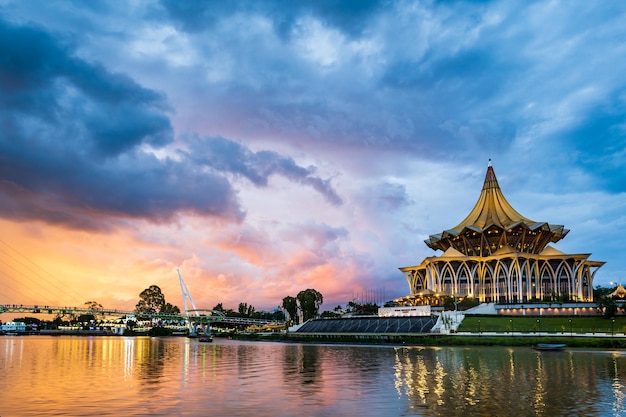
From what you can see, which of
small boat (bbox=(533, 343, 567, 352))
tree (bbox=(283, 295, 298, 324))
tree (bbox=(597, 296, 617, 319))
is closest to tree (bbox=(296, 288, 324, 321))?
tree (bbox=(283, 295, 298, 324))

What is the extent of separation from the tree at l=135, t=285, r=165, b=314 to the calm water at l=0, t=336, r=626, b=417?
477 ft

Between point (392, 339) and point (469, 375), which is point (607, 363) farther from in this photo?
point (392, 339)

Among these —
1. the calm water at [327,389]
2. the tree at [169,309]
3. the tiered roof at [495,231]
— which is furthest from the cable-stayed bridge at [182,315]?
the calm water at [327,389]

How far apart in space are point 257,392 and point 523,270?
324 feet

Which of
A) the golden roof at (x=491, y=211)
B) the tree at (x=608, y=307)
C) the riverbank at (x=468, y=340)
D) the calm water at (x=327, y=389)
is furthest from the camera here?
the golden roof at (x=491, y=211)

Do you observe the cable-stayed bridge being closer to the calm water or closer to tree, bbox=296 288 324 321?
tree, bbox=296 288 324 321

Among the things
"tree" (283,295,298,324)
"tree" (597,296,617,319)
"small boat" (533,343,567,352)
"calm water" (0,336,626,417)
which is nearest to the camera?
"calm water" (0,336,626,417)

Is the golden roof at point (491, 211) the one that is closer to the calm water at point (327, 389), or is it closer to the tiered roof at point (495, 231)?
the tiered roof at point (495, 231)

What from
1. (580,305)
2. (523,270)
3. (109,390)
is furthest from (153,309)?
(109,390)

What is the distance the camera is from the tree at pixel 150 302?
188 meters

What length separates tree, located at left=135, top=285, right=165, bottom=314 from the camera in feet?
616

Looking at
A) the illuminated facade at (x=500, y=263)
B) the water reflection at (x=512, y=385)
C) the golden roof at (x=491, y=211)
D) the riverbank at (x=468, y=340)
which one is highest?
the golden roof at (x=491, y=211)

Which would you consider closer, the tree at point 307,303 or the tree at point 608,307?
the tree at point 608,307

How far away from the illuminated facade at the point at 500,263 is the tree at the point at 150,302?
97.8 m
